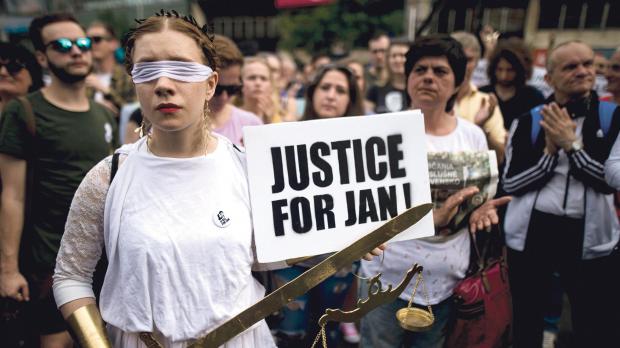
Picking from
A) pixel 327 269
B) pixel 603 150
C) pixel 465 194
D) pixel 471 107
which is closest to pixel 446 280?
pixel 465 194

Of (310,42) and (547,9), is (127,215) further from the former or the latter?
(310,42)

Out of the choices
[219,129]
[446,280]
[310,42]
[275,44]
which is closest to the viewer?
[446,280]

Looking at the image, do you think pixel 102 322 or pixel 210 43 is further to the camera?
pixel 210 43

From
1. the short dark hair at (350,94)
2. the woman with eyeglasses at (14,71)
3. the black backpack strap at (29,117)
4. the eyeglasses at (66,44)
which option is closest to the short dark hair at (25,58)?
the woman with eyeglasses at (14,71)

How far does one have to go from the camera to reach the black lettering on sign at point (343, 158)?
62.1 inches

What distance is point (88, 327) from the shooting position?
1.42 m

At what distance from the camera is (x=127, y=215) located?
56.0 inches

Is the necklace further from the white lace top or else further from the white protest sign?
the white protest sign

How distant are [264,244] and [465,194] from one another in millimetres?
1018

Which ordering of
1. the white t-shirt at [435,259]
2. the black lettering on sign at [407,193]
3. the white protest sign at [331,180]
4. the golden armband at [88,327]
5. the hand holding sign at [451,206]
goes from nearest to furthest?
the golden armband at [88,327]
the white protest sign at [331,180]
the black lettering on sign at [407,193]
the hand holding sign at [451,206]
the white t-shirt at [435,259]

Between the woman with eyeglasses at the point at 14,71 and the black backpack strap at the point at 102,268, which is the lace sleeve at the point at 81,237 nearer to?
the black backpack strap at the point at 102,268

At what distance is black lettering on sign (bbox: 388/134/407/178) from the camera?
1628 mm

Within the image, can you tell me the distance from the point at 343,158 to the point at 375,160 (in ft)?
0.39

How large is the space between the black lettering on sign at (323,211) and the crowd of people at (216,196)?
7.5 inches
